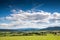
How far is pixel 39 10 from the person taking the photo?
4363 mm

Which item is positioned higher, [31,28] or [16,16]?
[16,16]

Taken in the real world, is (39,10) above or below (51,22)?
above

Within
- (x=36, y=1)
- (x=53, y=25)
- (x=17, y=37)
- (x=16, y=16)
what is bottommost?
(x=17, y=37)

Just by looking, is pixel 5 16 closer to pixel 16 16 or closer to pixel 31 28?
pixel 16 16

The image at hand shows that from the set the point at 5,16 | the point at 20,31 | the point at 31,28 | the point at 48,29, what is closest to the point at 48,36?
the point at 48,29

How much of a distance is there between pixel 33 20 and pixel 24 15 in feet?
0.99

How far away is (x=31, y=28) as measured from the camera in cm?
441

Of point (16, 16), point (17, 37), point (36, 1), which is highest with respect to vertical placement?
point (36, 1)

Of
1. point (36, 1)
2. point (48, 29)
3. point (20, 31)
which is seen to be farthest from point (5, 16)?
point (48, 29)

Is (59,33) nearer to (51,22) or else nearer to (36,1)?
(51,22)

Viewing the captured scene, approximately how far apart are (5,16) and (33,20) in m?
0.83

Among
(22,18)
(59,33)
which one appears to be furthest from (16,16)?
(59,33)

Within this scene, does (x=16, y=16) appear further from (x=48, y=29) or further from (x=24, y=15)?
(x=48, y=29)

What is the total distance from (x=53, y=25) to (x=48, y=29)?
0.62 feet
